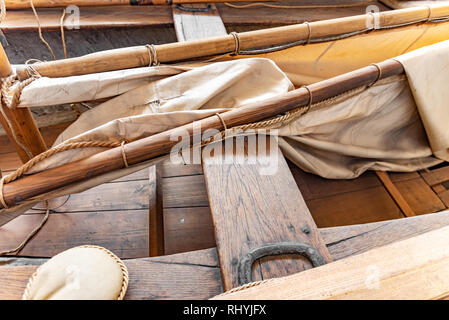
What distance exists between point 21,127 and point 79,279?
1019 mm

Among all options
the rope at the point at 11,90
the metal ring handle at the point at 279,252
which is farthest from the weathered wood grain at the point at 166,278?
the rope at the point at 11,90

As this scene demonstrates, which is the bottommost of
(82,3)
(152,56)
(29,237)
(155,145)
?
(29,237)

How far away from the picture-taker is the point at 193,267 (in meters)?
0.97

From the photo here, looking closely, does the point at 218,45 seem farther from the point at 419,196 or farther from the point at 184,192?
the point at 419,196

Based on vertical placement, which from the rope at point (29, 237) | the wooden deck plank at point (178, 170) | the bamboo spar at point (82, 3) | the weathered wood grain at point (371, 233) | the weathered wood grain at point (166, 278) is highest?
the bamboo spar at point (82, 3)

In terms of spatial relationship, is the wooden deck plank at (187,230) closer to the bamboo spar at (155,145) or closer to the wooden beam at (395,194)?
the bamboo spar at (155,145)

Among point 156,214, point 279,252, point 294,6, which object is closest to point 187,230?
point 156,214

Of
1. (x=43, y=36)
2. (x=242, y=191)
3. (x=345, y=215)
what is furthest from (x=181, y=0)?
(x=345, y=215)

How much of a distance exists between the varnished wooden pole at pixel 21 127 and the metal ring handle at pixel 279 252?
4.12 feet

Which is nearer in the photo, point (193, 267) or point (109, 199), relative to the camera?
point (193, 267)

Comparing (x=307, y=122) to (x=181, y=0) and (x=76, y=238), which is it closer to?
(x=76, y=238)

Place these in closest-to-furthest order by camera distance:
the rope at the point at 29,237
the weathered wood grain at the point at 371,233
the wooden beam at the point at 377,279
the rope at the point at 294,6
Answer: the wooden beam at the point at 377,279 → the weathered wood grain at the point at 371,233 → the rope at the point at 29,237 → the rope at the point at 294,6

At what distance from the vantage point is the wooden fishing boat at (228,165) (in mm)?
955

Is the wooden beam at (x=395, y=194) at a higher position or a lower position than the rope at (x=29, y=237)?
lower
